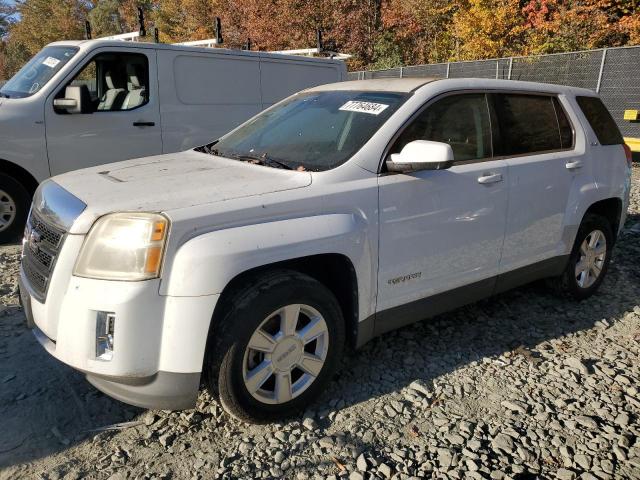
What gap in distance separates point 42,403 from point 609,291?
14.8 ft

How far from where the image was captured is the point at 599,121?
14.3 ft

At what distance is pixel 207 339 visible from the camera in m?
2.38

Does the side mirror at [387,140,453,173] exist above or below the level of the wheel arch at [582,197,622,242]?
above

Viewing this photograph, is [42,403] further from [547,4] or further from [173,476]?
[547,4]

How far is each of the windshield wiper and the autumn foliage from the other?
54.2ft

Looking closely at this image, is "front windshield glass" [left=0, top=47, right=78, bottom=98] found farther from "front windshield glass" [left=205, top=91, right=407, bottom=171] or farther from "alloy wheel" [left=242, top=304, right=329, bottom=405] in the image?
"alloy wheel" [left=242, top=304, right=329, bottom=405]

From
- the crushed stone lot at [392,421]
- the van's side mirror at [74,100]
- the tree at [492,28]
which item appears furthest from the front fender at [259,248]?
the tree at [492,28]

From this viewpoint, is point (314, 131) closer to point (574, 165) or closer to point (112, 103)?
point (574, 165)

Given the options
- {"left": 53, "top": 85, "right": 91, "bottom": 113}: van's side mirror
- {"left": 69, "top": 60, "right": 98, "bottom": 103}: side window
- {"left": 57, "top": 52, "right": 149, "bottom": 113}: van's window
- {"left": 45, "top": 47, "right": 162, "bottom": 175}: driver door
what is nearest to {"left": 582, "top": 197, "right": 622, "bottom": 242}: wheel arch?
{"left": 45, "top": 47, "right": 162, "bottom": 175}: driver door

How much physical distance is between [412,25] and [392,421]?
885 inches

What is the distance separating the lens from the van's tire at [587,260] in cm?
424

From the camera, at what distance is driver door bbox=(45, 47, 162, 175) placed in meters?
5.62

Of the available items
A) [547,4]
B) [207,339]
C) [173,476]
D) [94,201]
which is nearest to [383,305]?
[207,339]

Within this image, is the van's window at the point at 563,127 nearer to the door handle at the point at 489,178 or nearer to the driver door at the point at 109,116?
the door handle at the point at 489,178
